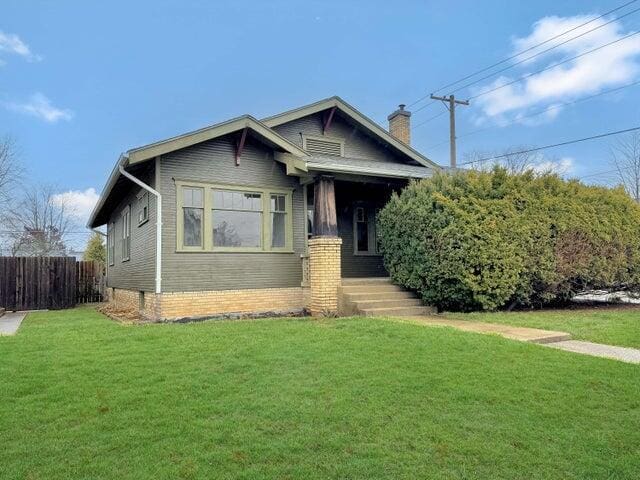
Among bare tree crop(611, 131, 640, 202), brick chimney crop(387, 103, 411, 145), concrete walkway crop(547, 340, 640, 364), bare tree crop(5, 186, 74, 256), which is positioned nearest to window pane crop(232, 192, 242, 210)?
concrete walkway crop(547, 340, 640, 364)

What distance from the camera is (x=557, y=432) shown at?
3393 millimetres

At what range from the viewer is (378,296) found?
1004cm

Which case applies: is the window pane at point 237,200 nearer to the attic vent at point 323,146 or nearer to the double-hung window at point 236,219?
the double-hung window at point 236,219

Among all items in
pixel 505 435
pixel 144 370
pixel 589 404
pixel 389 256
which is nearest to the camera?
pixel 505 435

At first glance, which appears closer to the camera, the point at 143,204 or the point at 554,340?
the point at 554,340

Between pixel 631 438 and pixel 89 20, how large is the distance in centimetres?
1946

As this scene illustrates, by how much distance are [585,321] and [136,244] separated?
10405 mm

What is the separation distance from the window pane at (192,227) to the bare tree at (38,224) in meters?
23.7

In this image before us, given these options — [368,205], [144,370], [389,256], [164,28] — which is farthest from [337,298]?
[164,28]

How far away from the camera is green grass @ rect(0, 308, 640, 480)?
2891 mm

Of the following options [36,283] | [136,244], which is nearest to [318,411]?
[136,244]

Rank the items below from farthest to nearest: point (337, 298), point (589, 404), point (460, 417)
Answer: point (337, 298)
point (589, 404)
point (460, 417)

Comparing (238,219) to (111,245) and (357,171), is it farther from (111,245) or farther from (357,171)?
(111,245)

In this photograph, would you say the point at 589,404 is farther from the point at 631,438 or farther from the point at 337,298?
the point at 337,298
